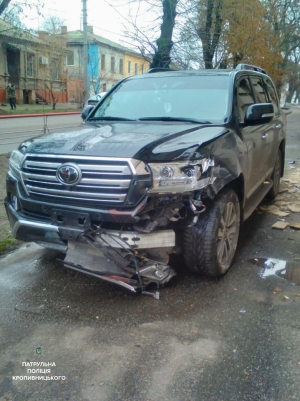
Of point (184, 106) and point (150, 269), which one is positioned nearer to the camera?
point (150, 269)

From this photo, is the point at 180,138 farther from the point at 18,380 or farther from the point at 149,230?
the point at 18,380

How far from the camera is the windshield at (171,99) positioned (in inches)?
154

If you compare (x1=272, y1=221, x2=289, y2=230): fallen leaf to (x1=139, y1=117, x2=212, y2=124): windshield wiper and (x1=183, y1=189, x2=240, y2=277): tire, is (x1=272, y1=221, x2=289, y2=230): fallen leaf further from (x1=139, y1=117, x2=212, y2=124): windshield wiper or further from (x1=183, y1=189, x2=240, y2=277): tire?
(x1=139, y1=117, x2=212, y2=124): windshield wiper

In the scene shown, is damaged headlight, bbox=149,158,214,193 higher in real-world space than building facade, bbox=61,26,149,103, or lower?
lower

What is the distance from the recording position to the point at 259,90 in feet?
16.5

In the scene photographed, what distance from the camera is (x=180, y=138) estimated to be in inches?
121

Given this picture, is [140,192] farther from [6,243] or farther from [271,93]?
[271,93]

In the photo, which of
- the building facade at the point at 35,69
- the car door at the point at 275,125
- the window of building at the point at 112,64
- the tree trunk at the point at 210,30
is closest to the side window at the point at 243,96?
the car door at the point at 275,125

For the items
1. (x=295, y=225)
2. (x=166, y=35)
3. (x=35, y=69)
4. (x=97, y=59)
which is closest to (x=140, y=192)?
(x=295, y=225)

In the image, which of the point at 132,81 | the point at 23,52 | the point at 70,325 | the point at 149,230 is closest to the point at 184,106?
the point at 132,81

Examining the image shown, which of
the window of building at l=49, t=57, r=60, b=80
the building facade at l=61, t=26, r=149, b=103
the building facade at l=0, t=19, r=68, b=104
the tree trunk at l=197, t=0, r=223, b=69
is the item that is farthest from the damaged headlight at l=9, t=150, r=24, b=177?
Answer: the building facade at l=61, t=26, r=149, b=103

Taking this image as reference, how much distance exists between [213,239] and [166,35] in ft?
36.1

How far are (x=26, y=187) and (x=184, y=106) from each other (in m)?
1.86

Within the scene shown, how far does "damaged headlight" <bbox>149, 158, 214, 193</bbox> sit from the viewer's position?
274 cm
